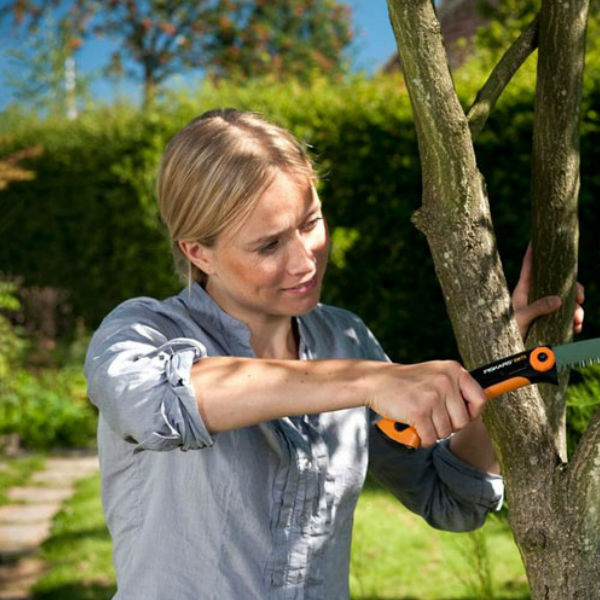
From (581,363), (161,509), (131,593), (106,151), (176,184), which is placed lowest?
(131,593)

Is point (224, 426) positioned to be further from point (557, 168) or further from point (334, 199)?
point (334, 199)

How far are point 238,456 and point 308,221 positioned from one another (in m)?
0.43

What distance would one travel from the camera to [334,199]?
748cm

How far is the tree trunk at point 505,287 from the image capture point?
5.08ft

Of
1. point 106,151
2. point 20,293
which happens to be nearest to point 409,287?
point 106,151

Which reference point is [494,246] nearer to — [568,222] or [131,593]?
[568,222]

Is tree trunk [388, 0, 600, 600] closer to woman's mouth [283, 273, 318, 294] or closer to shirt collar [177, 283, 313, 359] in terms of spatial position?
woman's mouth [283, 273, 318, 294]

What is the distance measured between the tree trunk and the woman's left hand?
0.50ft

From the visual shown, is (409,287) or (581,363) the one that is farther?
(409,287)

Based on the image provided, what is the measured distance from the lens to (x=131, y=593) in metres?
1.67

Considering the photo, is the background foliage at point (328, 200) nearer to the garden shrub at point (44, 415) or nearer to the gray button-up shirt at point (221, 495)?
the garden shrub at point (44, 415)

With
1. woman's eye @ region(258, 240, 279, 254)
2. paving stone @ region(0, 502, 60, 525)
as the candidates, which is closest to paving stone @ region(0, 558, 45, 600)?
paving stone @ region(0, 502, 60, 525)

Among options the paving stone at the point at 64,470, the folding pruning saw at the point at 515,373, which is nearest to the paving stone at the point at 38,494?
the paving stone at the point at 64,470

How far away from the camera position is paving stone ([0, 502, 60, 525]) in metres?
5.44
